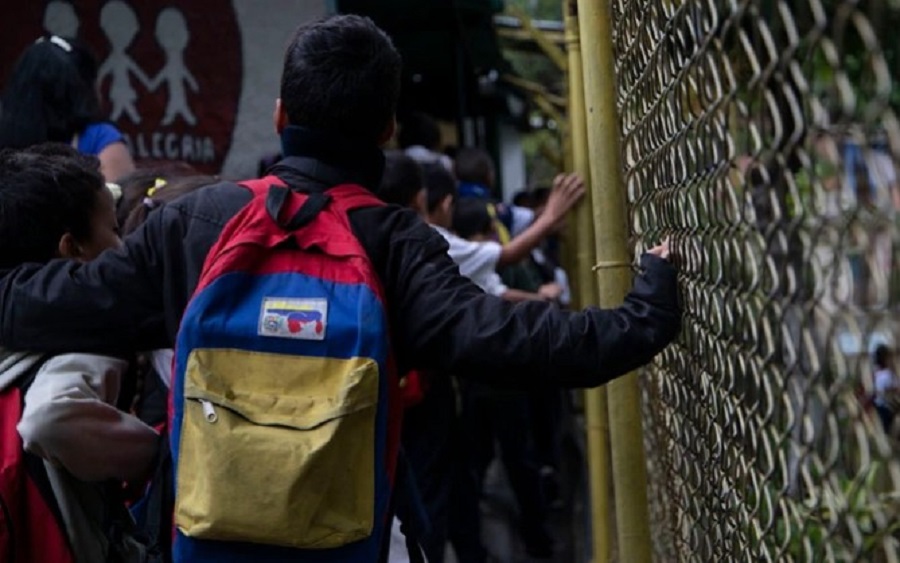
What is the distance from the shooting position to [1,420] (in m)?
2.89

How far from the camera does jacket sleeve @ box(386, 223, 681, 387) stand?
2428 mm

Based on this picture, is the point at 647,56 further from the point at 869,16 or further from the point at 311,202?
the point at 869,16

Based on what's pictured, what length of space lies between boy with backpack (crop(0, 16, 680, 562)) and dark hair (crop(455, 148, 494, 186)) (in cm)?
591

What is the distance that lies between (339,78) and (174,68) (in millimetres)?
4416

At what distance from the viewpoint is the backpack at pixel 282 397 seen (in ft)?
7.91

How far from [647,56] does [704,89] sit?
617 mm

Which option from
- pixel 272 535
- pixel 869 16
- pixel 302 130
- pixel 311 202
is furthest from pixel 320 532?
pixel 869 16

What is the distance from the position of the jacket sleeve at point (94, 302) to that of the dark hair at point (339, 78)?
350mm

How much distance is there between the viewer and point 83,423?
2.79 meters

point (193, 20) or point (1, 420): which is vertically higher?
point (193, 20)

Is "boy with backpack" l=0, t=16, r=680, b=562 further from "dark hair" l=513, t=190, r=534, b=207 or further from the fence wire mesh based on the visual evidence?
"dark hair" l=513, t=190, r=534, b=207

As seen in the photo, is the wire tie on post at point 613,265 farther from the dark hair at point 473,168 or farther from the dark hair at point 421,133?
the dark hair at point 421,133

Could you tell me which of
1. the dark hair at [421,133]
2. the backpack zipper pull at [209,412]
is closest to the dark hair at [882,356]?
the backpack zipper pull at [209,412]

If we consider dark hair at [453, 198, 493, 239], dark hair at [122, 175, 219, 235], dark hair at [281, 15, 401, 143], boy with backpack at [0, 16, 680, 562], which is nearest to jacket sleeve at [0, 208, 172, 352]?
boy with backpack at [0, 16, 680, 562]
